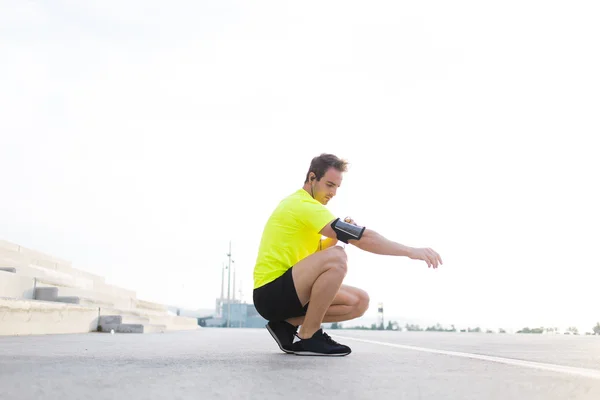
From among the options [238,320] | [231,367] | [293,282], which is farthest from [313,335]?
[238,320]

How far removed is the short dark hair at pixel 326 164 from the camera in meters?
4.79

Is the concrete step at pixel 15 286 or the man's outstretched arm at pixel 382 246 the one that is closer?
the man's outstretched arm at pixel 382 246

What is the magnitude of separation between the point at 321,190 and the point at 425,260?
1.03 m

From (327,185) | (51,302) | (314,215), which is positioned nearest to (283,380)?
(314,215)

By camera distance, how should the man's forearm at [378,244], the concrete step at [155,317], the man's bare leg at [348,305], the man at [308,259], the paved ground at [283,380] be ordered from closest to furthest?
the paved ground at [283,380], the man's forearm at [378,244], the man at [308,259], the man's bare leg at [348,305], the concrete step at [155,317]

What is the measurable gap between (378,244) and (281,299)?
820 mm

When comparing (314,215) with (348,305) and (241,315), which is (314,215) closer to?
(348,305)

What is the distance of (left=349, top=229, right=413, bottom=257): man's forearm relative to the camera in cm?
436

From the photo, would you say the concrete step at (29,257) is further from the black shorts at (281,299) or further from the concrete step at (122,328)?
the black shorts at (281,299)

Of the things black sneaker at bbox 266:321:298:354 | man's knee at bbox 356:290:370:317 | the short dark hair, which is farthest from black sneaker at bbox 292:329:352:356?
the short dark hair

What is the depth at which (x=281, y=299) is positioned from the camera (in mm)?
4703

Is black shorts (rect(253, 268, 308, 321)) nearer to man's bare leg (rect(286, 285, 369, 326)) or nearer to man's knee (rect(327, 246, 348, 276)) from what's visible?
man's knee (rect(327, 246, 348, 276))

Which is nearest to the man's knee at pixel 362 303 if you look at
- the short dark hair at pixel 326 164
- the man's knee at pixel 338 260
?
the man's knee at pixel 338 260

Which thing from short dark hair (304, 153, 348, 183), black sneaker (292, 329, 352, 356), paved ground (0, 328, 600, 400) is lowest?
paved ground (0, 328, 600, 400)
